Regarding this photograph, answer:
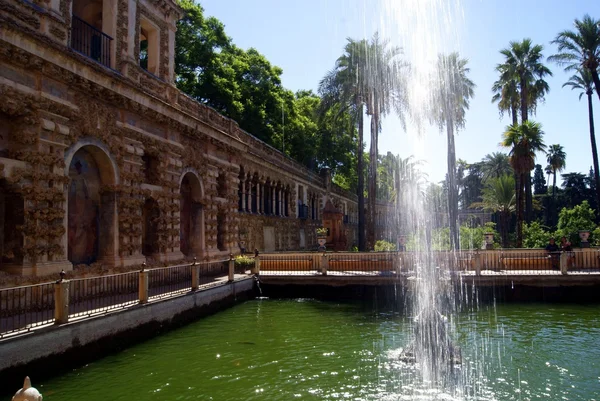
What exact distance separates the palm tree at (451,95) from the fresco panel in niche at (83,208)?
22532mm

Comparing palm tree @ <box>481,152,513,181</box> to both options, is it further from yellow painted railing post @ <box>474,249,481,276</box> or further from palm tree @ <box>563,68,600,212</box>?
yellow painted railing post @ <box>474,249,481,276</box>

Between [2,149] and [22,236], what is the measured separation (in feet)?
7.39

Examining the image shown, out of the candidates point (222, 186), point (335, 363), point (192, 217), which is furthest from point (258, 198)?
point (335, 363)

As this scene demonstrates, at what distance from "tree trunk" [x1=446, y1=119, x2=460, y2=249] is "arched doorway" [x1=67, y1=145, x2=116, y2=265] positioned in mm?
19086

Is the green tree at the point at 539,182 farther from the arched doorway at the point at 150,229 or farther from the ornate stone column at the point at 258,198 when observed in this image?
the arched doorway at the point at 150,229

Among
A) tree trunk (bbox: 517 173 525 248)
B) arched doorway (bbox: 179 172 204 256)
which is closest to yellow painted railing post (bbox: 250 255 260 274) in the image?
arched doorway (bbox: 179 172 204 256)

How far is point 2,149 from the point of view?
11.5m

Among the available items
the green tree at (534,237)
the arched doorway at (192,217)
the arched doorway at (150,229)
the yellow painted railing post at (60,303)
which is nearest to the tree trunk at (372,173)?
the green tree at (534,237)

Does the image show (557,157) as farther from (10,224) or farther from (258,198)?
(10,224)

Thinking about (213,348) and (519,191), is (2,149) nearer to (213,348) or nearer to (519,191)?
(213,348)

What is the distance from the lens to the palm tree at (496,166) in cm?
7588

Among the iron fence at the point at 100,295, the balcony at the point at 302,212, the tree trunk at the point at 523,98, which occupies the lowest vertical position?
the iron fence at the point at 100,295

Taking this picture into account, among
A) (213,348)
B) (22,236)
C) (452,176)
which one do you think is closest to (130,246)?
(22,236)

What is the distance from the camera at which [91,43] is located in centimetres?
1661
